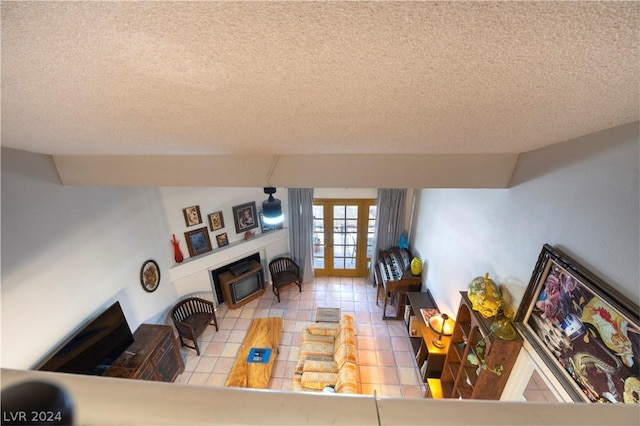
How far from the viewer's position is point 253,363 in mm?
3369

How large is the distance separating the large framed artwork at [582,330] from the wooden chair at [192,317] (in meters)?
3.87

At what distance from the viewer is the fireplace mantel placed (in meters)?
3.88

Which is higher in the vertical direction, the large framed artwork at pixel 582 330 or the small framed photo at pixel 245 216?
the large framed artwork at pixel 582 330

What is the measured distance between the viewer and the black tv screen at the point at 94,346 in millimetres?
2225

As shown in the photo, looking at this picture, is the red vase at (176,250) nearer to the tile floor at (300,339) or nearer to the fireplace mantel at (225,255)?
the fireplace mantel at (225,255)

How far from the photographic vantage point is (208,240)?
414cm

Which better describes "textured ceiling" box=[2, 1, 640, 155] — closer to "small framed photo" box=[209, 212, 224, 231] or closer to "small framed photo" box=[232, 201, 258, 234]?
"small framed photo" box=[209, 212, 224, 231]

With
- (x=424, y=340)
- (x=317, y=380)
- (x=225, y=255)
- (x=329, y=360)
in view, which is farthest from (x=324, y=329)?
(x=225, y=255)

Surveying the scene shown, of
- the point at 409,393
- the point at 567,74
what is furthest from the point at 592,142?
the point at 409,393

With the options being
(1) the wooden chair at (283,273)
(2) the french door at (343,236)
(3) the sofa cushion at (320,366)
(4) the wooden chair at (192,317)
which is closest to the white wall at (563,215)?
(3) the sofa cushion at (320,366)

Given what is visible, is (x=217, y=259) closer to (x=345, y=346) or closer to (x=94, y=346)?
(x=94, y=346)

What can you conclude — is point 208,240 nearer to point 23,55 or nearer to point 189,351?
point 189,351

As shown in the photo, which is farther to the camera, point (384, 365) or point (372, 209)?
point (372, 209)

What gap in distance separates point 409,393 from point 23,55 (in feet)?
13.1
